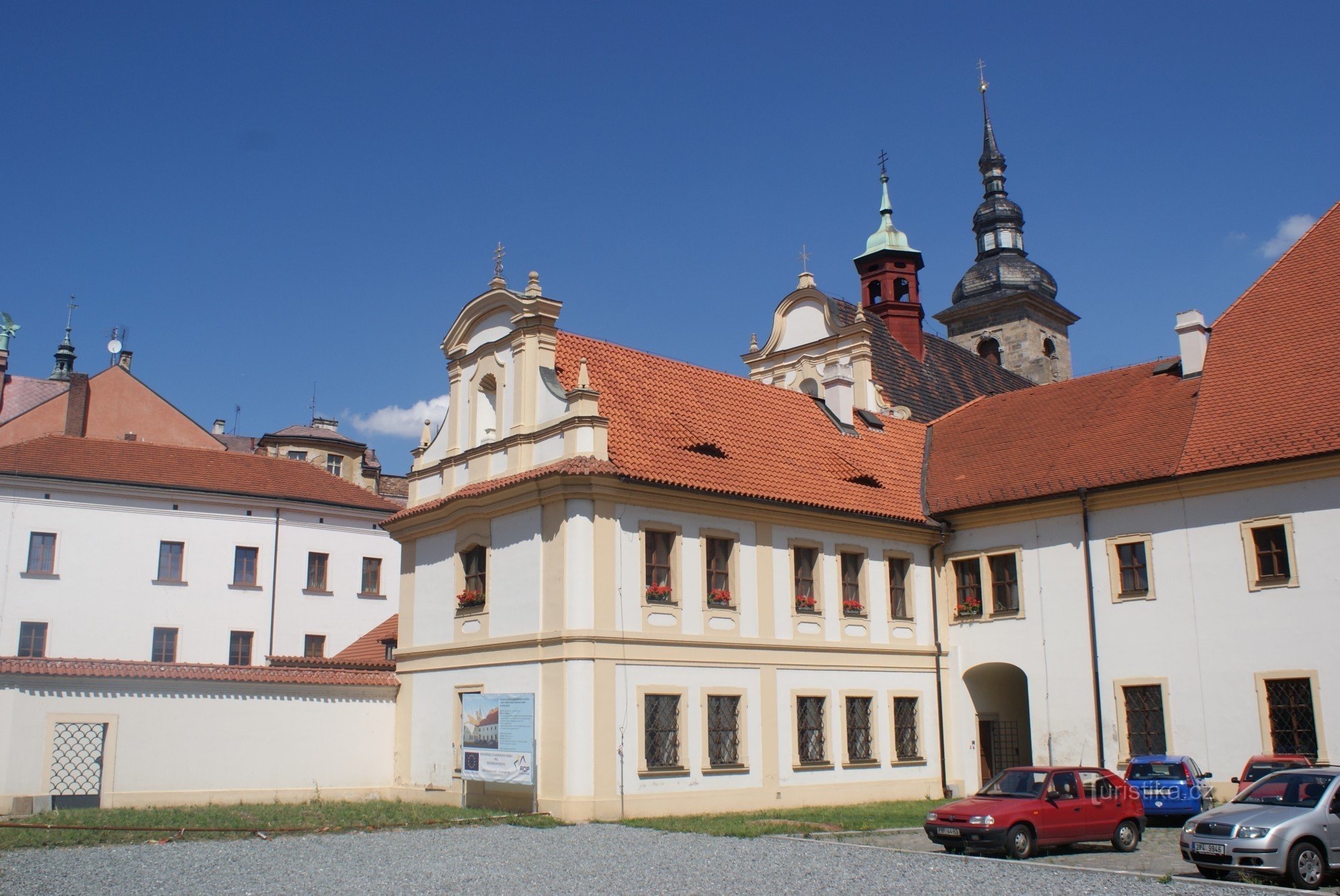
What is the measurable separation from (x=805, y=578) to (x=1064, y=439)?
26.1ft

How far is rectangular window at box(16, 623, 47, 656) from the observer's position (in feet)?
123

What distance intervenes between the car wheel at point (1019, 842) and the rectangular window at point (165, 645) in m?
30.6

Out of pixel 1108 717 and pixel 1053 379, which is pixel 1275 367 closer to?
pixel 1108 717

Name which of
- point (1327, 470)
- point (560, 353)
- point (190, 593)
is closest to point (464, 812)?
point (560, 353)

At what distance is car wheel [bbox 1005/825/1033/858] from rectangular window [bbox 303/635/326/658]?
3059cm

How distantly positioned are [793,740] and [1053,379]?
148ft

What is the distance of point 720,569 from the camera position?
85.5 ft

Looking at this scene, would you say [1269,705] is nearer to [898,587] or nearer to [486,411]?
[898,587]

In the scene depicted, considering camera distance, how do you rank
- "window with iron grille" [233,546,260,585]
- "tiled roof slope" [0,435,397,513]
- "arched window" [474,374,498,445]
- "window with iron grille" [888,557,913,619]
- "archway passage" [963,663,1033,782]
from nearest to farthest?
"arched window" [474,374,498,445]
"window with iron grille" [888,557,913,619]
"archway passage" [963,663,1033,782]
"tiled roof slope" [0,435,397,513]
"window with iron grille" [233,546,260,585]

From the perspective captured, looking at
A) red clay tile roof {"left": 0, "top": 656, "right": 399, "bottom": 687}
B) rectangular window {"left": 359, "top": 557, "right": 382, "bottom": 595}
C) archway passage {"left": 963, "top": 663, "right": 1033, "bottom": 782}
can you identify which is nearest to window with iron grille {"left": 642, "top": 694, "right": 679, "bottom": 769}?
red clay tile roof {"left": 0, "top": 656, "right": 399, "bottom": 687}

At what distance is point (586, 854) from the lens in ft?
56.6

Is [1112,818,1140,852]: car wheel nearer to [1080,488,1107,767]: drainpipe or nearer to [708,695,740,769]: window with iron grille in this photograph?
[1080,488,1107,767]: drainpipe

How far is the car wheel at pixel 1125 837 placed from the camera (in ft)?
60.6

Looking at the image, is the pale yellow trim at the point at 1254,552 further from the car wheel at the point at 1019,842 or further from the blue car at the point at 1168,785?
the car wheel at the point at 1019,842
